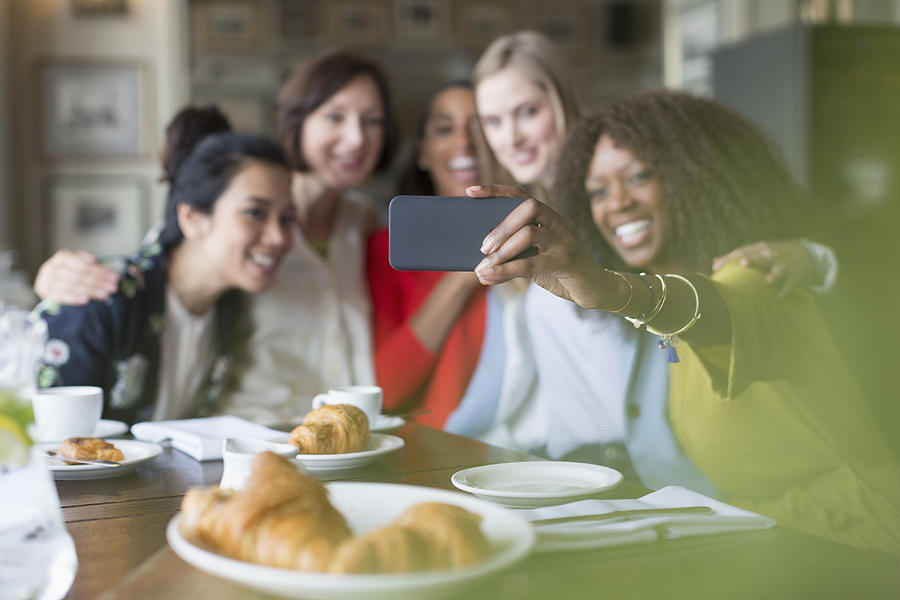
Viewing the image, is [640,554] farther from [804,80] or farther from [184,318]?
[804,80]

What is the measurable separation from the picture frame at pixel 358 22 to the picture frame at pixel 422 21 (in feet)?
0.25

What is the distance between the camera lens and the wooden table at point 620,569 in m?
0.63

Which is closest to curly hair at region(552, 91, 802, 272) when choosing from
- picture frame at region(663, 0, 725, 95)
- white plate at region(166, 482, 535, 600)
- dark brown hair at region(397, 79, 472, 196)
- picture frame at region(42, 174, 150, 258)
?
dark brown hair at region(397, 79, 472, 196)

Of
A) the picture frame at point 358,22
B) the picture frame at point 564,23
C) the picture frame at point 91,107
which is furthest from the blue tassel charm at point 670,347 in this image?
the picture frame at point 564,23

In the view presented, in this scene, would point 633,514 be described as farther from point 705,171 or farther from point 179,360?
point 179,360

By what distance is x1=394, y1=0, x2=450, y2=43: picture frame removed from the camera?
16.3ft

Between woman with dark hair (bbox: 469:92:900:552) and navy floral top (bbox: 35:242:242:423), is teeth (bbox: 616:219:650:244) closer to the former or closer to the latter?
woman with dark hair (bbox: 469:92:900:552)

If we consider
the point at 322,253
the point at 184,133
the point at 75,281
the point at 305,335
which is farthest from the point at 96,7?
the point at 75,281

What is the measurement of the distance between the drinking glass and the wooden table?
32 millimetres

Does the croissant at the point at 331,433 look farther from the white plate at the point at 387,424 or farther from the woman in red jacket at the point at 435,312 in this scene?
the woman in red jacket at the point at 435,312

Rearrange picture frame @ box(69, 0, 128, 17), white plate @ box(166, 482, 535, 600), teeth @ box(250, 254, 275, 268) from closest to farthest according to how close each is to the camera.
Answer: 1. white plate @ box(166, 482, 535, 600)
2. teeth @ box(250, 254, 275, 268)
3. picture frame @ box(69, 0, 128, 17)

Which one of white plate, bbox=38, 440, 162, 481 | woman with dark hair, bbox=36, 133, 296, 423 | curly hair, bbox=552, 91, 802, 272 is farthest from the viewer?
woman with dark hair, bbox=36, 133, 296, 423

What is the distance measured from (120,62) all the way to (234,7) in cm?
69

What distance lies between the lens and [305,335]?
226 centimetres
